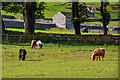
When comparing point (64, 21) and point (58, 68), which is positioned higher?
point (64, 21)

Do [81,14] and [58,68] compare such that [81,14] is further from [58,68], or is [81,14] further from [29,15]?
[58,68]

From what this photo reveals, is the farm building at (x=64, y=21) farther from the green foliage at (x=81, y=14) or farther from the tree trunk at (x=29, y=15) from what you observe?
the tree trunk at (x=29, y=15)

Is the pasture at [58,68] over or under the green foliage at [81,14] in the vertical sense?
under

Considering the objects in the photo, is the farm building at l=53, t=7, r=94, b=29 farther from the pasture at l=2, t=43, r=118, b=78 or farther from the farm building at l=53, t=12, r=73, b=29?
the pasture at l=2, t=43, r=118, b=78

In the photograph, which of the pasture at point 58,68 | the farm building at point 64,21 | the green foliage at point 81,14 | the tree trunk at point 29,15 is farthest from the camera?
the farm building at point 64,21

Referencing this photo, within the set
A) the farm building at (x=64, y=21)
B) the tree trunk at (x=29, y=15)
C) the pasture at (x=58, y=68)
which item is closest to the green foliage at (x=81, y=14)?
the tree trunk at (x=29, y=15)

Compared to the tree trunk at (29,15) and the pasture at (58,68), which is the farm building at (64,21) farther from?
the pasture at (58,68)

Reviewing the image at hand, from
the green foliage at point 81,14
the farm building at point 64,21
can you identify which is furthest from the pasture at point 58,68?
the farm building at point 64,21

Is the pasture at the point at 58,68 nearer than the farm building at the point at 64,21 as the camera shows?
Yes

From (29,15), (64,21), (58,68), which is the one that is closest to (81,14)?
(29,15)

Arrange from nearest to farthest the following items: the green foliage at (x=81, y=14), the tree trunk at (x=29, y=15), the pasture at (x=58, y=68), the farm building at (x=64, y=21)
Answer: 1. the pasture at (x=58, y=68)
2. the tree trunk at (x=29, y=15)
3. the green foliage at (x=81, y=14)
4. the farm building at (x=64, y=21)

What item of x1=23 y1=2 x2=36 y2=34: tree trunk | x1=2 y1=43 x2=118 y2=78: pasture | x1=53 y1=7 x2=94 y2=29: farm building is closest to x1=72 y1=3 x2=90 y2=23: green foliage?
x1=23 y1=2 x2=36 y2=34: tree trunk

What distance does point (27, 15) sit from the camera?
51.2 metres

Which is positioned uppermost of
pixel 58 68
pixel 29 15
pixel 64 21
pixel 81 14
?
pixel 81 14
